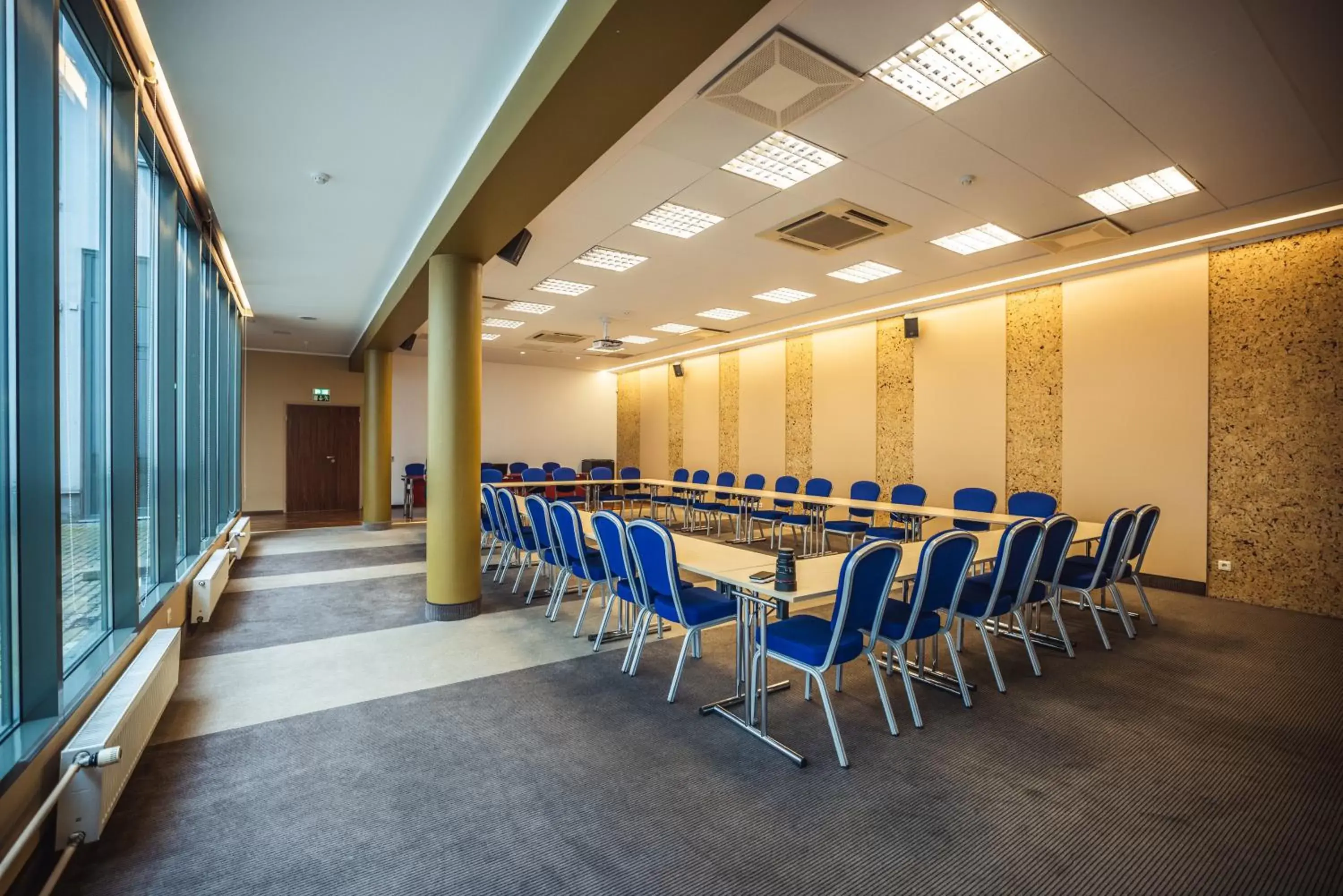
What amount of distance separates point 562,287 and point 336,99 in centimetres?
413

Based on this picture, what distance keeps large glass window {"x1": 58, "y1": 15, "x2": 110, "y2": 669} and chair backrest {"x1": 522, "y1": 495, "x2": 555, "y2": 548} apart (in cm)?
264

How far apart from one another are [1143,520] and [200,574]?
7153 millimetres

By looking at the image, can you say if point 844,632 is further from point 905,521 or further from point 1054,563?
point 905,521

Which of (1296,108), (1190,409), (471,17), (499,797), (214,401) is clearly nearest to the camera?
(499,797)

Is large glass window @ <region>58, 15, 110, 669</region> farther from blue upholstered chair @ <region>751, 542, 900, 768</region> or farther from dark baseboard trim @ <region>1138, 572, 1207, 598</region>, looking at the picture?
dark baseboard trim @ <region>1138, 572, 1207, 598</region>

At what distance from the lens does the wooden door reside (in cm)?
1227

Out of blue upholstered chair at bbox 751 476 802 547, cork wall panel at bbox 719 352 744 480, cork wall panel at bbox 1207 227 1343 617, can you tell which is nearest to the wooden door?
cork wall panel at bbox 719 352 744 480

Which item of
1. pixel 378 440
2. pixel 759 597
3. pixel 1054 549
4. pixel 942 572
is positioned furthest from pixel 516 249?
pixel 378 440

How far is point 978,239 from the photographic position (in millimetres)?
5684

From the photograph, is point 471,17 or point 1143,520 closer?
point 471,17

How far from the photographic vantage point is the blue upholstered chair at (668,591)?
3369mm

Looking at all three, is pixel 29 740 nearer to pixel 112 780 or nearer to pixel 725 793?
pixel 112 780

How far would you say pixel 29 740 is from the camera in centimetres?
199

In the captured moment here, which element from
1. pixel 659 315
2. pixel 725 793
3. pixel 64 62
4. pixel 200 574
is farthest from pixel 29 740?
pixel 659 315
